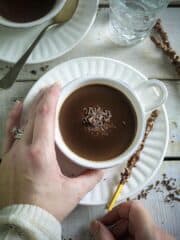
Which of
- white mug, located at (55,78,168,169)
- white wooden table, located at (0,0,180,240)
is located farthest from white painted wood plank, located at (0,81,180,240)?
white mug, located at (55,78,168,169)

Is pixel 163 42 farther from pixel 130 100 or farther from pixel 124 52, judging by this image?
pixel 130 100

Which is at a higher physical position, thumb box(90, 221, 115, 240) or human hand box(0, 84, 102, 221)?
human hand box(0, 84, 102, 221)

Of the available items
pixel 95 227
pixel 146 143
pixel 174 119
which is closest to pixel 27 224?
pixel 95 227

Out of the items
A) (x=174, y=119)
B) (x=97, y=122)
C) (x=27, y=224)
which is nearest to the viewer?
(x=27, y=224)

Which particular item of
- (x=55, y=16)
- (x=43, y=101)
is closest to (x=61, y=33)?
(x=55, y=16)

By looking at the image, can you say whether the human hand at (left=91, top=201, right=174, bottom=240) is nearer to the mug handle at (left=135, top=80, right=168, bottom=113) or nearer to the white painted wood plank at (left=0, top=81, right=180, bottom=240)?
the white painted wood plank at (left=0, top=81, right=180, bottom=240)

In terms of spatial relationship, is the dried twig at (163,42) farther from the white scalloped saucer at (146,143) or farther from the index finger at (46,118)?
the index finger at (46,118)

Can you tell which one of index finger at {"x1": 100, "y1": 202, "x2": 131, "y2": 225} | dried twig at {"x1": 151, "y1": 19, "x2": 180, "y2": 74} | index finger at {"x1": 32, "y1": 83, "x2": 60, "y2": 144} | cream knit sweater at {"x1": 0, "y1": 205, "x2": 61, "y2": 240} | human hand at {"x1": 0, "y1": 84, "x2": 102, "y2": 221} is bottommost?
index finger at {"x1": 100, "y1": 202, "x2": 131, "y2": 225}

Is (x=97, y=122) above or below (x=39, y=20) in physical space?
below
